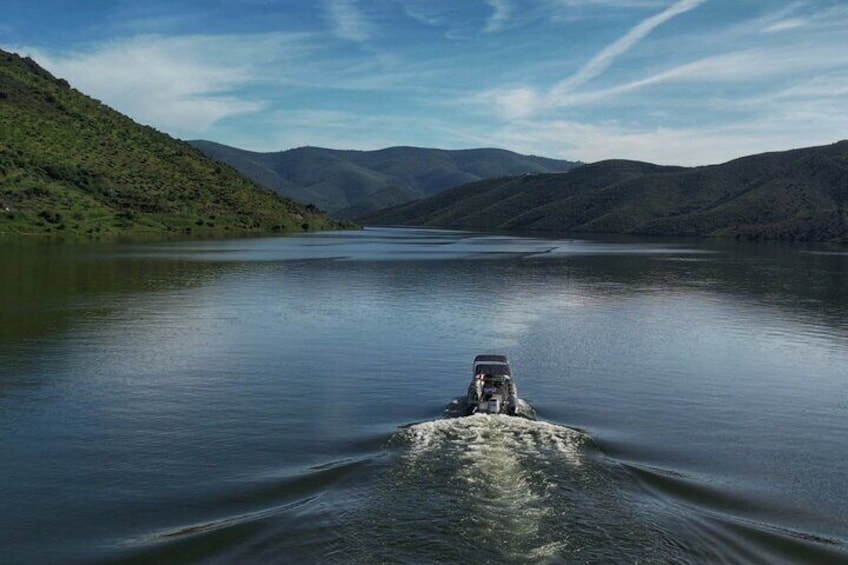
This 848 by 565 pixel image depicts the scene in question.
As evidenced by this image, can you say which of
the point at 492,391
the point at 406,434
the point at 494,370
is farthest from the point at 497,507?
the point at 494,370

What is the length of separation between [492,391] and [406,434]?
5.35 meters

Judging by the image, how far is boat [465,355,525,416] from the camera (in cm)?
3278

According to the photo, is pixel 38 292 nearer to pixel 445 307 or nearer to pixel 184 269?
pixel 184 269

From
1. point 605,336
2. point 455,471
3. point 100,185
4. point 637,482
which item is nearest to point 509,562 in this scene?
point 455,471

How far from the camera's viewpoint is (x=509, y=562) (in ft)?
61.9

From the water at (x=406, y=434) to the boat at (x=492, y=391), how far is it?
1230mm

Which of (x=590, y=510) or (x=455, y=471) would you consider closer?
(x=590, y=510)

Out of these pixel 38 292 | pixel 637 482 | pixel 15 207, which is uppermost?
pixel 15 207

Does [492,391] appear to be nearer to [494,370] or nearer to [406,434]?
[494,370]

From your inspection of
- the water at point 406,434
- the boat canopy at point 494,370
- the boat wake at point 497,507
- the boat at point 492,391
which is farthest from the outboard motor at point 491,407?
the boat canopy at point 494,370

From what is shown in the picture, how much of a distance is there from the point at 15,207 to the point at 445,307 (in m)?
133

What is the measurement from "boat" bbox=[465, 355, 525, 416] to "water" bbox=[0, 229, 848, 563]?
1.23 m

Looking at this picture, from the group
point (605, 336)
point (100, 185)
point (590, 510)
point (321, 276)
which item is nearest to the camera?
point (590, 510)

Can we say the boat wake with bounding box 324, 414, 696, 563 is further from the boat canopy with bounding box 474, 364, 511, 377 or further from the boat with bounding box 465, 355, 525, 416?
the boat canopy with bounding box 474, 364, 511, 377
